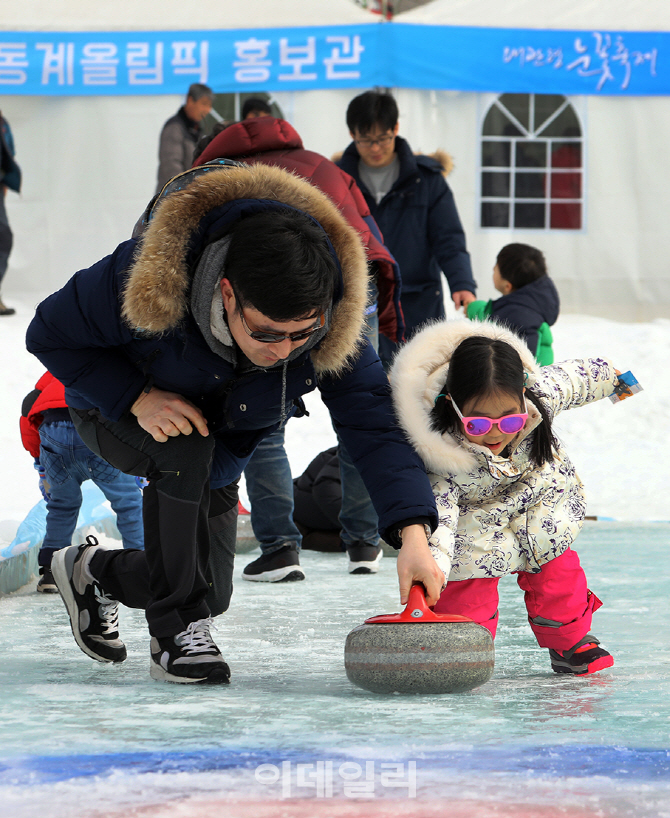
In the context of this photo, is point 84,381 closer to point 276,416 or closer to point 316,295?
point 276,416

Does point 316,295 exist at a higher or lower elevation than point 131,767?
higher

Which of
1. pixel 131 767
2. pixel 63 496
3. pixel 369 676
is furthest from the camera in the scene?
pixel 63 496

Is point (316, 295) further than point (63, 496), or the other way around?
point (63, 496)

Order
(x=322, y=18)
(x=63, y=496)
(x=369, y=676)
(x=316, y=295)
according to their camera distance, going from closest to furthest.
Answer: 1. (x=316, y=295)
2. (x=369, y=676)
3. (x=63, y=496)
4. (x=322, y=18)

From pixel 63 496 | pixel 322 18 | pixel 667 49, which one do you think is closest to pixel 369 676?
pixel 63 496

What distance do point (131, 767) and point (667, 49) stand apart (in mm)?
8892

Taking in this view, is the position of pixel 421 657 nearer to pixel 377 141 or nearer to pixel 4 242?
pixel 377 141

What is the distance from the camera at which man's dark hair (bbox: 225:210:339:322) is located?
1.86 meters

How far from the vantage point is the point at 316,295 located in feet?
6.23

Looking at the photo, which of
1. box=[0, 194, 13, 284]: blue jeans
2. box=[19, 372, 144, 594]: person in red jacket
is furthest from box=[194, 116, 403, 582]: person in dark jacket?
box=[0, 194, 13, 284]: blue jeans

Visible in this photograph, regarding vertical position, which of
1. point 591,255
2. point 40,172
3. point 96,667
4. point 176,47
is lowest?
point 96,667

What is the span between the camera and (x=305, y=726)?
1.78 m

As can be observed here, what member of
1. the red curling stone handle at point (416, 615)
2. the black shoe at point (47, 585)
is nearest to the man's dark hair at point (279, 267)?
the red curling stone handle at point (416, 615)

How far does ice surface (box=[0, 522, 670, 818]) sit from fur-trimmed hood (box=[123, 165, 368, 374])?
68cm
